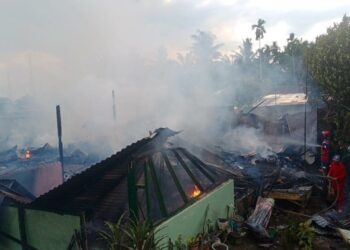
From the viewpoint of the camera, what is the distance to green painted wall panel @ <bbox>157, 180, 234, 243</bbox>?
5.72m

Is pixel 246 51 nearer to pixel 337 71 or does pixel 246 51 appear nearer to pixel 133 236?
pixel 337 71

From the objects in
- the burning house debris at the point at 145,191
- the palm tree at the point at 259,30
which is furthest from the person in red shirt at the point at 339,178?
the palm tree at the point at 259,30

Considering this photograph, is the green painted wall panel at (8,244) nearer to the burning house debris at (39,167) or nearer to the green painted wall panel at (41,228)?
the green painted wall panel at (41,228)

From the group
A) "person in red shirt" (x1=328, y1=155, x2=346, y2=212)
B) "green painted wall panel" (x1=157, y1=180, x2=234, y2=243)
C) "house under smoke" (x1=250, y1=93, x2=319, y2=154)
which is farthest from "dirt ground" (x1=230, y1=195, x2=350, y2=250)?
"house under smoke" (x1=250, y1=93, x2=319, y2=154)

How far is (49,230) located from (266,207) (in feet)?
18.5

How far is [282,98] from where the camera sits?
20625 millimetres

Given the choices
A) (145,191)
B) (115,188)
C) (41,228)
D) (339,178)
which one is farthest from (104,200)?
(339,178)

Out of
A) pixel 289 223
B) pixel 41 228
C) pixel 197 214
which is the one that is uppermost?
pixel 41 228

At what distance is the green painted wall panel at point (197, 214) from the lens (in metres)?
5.72

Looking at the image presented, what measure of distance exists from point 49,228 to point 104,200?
46.6 inches

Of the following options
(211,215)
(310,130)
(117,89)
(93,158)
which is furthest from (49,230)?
(117,89)

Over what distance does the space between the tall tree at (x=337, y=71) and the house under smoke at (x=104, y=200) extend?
943 centimetres

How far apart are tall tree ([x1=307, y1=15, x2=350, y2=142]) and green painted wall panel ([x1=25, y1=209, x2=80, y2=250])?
11.2 metres

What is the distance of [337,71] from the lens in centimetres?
1268
